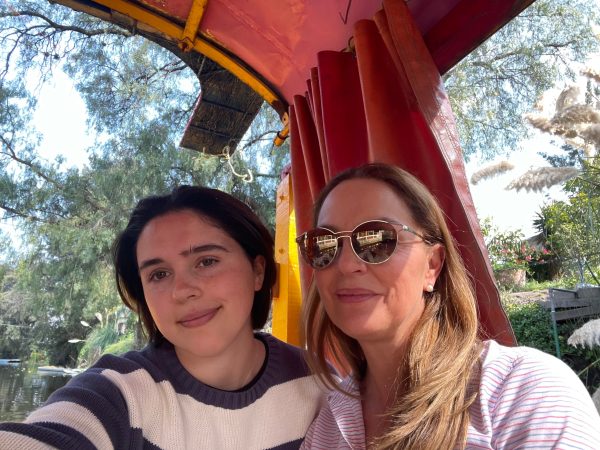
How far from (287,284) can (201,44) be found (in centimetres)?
136

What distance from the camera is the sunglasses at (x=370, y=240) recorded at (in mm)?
1143

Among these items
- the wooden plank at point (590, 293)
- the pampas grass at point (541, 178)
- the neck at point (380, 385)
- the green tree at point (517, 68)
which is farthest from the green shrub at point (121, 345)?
the neck at point (380, 385)

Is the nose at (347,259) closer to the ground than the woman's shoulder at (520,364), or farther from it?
farther from it

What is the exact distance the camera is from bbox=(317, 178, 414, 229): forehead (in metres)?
1.20

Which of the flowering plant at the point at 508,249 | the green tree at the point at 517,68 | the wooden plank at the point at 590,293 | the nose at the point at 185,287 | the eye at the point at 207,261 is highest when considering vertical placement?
the green tree at the point at 517,68

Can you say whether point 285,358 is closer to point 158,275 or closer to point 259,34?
point 158,275

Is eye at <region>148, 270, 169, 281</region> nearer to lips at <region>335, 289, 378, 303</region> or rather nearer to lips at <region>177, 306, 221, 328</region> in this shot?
lips at <region>177, 306, 221, 328</region>

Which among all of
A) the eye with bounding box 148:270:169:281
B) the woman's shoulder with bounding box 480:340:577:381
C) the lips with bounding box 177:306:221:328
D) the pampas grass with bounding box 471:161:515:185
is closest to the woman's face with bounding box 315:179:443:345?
the woman's shoulder with bounding box 480:340:577:381

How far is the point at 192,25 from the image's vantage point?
2.30 metres

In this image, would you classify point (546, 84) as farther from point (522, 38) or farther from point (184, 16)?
point (184, 16)

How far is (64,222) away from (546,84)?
8.60 m

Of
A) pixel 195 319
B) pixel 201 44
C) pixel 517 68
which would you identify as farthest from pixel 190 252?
pixel 517 68

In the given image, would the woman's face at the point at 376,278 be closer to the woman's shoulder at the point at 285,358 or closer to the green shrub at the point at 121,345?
the woman's shoulder at the point at 285,358

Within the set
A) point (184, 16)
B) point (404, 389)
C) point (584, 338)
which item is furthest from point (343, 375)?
point (584, 338)
